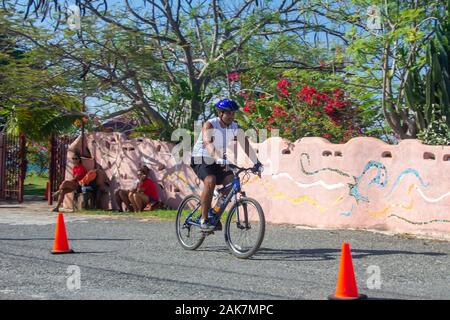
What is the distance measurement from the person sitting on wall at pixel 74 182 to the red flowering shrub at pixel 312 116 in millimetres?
4519

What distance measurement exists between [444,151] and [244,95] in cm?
728

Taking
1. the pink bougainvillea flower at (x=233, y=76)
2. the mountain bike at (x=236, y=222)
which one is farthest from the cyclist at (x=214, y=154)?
the pink bougainvillea flower at (x=233, y=76)

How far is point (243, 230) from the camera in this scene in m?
8.98

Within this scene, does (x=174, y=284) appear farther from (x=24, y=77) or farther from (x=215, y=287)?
(x=24, y=77)

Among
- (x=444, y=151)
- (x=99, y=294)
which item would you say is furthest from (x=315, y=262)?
(x=444, y=151)

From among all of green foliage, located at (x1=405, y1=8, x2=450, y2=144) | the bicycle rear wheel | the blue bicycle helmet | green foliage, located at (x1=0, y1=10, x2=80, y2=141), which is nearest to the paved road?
the bicycle rear wheel

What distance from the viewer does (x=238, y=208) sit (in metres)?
8.95

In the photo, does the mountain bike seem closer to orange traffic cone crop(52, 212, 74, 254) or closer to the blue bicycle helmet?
the blue bicycle helmet

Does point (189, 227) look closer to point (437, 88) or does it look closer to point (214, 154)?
point (214, 154)

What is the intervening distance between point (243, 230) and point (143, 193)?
778cm

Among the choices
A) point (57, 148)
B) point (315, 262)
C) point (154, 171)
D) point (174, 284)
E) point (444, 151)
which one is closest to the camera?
point (174, 284)

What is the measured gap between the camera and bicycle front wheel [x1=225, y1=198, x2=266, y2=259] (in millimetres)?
A: 8711

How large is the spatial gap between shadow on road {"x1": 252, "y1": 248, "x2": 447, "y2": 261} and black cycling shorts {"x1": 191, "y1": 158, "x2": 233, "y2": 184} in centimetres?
106

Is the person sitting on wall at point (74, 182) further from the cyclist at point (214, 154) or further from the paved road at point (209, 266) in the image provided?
the cyclist at point (214, 154)
